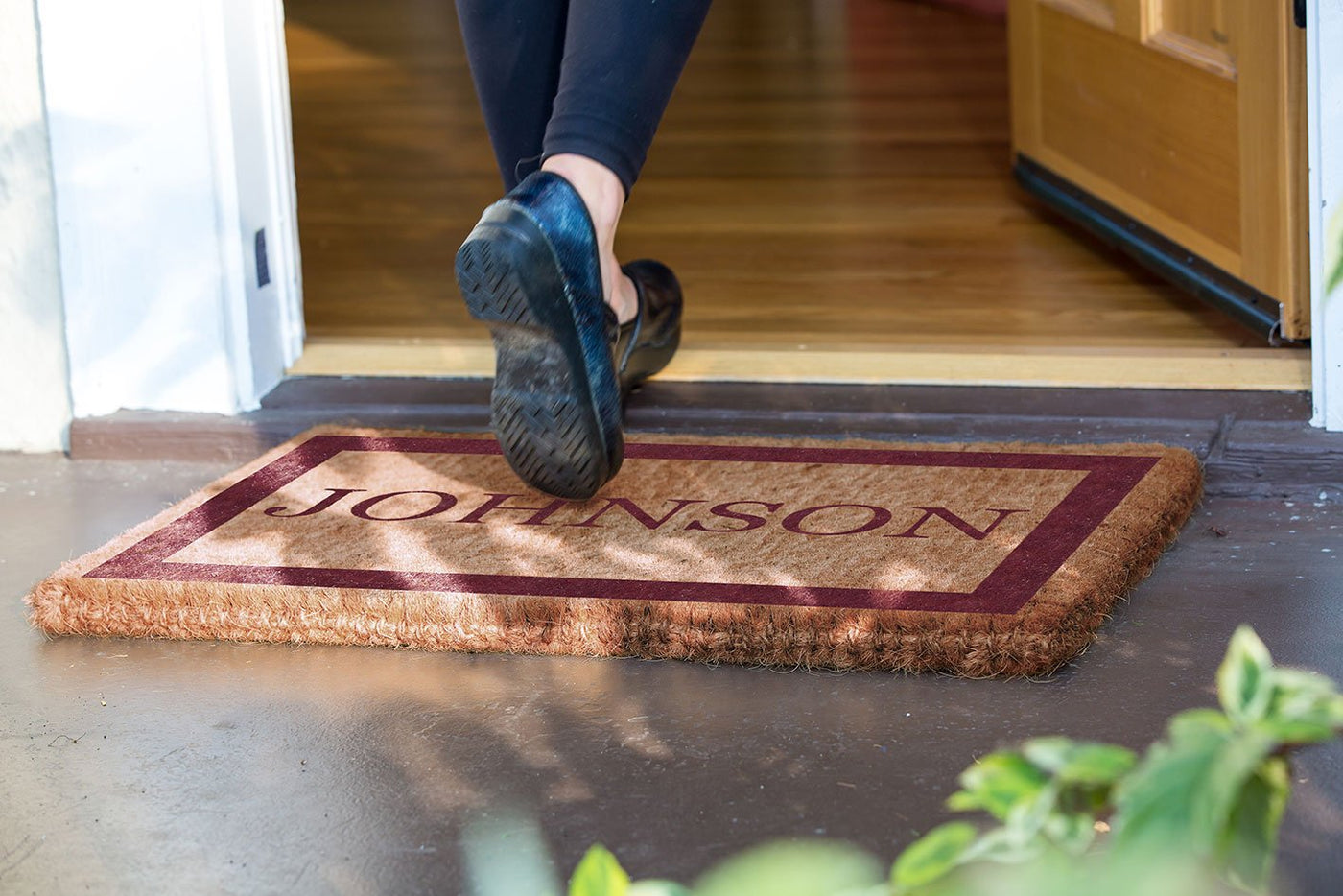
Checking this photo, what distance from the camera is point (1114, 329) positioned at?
6.91 ft

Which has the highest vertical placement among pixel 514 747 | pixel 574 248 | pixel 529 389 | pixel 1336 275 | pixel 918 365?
pixel 1336 275

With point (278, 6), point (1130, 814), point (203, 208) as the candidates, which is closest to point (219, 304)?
point (203, 208)

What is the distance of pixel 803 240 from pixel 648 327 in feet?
3.23

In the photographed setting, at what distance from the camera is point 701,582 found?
1.39 meters

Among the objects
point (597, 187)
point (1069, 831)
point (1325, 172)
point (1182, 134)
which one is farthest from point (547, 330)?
point (1182, 134)

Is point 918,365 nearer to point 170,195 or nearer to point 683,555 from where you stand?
point 683,555

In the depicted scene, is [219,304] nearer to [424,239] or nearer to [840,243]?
[424,239]

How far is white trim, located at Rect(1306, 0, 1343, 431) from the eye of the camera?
1578 mm

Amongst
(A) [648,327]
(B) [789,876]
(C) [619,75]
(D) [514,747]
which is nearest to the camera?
(B) [789,876]

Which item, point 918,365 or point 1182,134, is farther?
point 1182,134

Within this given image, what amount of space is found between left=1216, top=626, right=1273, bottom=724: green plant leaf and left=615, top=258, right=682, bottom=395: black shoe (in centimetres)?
141

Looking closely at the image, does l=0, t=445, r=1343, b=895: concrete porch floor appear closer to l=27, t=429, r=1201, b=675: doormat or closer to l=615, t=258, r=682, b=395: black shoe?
l=27, t=429, r=1201, b=675: doormat

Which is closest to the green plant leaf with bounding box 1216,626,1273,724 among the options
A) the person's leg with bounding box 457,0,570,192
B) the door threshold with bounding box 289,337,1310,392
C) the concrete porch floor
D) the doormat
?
the concrete porch floor

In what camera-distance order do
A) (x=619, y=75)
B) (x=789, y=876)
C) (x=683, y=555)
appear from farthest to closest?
(x=683, y=555) < (x=619, y=75) < (x=789, y=876)
